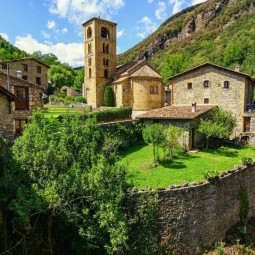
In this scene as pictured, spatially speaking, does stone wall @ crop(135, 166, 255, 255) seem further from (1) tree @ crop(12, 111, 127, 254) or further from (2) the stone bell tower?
(2) the stone bell tower

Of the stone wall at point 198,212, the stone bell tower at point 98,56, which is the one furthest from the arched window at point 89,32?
the stone wall at point 198,212

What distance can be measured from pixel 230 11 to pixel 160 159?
105 metres

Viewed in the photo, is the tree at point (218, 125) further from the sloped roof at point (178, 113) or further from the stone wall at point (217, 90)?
the stone wall at point (217, 90)

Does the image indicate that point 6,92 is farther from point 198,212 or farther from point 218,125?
point 218,125

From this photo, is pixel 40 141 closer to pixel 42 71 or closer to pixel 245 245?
pixel 245 245

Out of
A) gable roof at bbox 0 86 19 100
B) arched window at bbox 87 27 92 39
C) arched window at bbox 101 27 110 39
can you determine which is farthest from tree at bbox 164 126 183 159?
arched window at bbox 87 27 92 39

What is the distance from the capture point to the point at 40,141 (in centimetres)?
1161

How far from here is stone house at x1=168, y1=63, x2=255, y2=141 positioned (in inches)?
1131

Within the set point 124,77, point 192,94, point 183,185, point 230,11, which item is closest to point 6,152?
point 183,185

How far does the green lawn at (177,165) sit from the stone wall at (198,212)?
1548mm

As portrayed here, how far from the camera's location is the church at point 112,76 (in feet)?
125

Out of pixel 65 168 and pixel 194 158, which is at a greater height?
pixel 65 168

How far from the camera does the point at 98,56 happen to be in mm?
44500

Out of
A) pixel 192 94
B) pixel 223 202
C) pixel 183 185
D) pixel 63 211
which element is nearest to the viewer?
pixel 63 211
